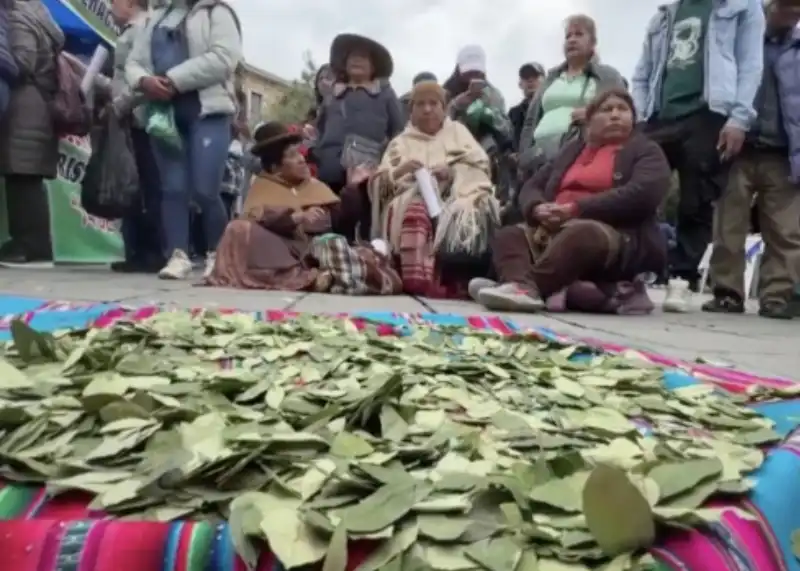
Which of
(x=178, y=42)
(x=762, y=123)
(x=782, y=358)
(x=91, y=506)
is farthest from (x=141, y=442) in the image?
(x=178, y=42)

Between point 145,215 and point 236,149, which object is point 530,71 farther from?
point 145,215

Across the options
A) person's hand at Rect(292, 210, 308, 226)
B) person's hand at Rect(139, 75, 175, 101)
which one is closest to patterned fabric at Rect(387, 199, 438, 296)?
person's hand at Rect(292, 210, 308, 226)

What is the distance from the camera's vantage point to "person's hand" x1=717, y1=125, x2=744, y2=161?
3.23 m

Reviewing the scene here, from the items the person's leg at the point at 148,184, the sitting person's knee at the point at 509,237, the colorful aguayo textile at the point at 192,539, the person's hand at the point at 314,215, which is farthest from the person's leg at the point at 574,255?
the colorful aguayo textile at the point at 192,539

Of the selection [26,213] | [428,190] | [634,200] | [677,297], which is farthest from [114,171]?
[677,297]

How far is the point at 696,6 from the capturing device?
3.46 meters

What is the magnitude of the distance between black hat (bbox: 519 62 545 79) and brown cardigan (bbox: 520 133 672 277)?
Answer: 7.62 feet

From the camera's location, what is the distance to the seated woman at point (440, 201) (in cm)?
355

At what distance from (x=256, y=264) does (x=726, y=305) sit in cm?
177

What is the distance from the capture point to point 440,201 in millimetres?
3682

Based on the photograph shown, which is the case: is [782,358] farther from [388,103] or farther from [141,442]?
[388,103]

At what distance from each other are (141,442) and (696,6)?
3.14m

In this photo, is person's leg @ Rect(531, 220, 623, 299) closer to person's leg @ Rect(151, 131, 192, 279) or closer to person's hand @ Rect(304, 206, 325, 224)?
person's hand @ Rect(304, 206, 325, 224)

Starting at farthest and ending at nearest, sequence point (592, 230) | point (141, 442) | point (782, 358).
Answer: point (592, 230) → point (782, 358) → point (141, 442)
